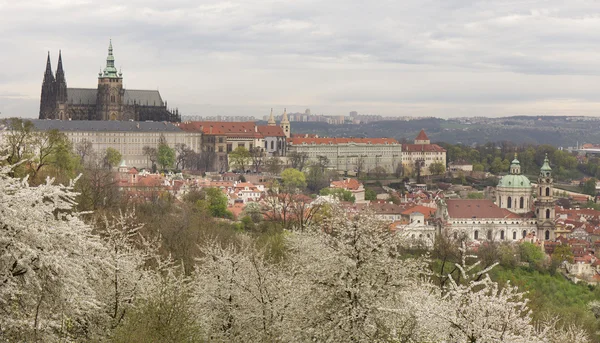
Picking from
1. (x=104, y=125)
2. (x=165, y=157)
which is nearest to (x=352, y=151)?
(x=165, y=157)

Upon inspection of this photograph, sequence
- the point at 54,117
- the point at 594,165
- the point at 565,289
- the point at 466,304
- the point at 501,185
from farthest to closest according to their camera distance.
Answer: the point at 594,165, the point at 54,117, the point at 501,185, the point at 565,289, the point at 466,304

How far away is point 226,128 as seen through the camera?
139m

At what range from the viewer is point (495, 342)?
508 inches

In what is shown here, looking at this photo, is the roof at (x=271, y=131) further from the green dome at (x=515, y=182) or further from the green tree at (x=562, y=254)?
the green tree at (x=562, y=254)

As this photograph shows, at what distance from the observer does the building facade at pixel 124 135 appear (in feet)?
397

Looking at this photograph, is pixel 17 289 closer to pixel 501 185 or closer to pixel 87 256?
pixel 87 256

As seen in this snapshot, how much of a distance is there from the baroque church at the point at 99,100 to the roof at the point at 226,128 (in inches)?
192

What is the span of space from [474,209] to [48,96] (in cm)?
6341

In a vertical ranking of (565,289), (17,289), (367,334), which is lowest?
(565,289)

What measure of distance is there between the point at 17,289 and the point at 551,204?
84.0 meters

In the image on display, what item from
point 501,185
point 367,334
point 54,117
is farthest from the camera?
point 54,117

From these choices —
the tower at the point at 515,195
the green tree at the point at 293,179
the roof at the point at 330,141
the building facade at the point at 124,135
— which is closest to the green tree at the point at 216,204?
the green tree at the point at 293,179

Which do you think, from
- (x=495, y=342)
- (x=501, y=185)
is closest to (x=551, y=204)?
→ (x=501, y=185)

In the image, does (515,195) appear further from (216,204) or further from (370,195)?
(216,204)
